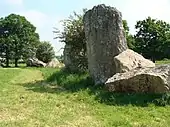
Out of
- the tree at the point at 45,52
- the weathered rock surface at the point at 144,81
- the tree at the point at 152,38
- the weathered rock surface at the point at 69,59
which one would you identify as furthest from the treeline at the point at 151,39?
the weathered rock surface at the point at 144,81

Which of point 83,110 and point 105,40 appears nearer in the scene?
point 83,110

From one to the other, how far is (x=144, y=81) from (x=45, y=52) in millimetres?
44729

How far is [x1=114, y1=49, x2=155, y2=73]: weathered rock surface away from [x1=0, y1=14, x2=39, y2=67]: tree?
160 ft

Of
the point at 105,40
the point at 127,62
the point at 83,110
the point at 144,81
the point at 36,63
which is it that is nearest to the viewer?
the point at 83,110

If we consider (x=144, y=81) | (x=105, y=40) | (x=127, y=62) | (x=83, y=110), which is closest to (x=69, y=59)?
(x=105, y=40)

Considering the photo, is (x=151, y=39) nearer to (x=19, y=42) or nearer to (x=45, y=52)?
(x=45, y=52)

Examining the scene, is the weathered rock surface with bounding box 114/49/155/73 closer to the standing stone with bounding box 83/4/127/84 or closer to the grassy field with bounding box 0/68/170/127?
the standing stone with bounding box 83/4/127/84

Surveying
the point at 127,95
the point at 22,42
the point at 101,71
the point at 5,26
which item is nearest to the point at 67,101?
the point at 127,95

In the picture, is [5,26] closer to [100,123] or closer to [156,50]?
[156,50]

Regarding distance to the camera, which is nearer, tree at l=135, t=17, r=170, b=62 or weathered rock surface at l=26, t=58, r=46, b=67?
weathered rock surface at l=26, t=58, r=46, b=67

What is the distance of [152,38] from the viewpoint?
5934 centimetres

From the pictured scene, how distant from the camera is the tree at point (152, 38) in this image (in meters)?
56.3

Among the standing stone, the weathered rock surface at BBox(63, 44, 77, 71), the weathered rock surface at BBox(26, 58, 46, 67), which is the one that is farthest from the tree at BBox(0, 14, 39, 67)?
the standing stone

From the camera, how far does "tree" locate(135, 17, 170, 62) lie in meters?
56.3
